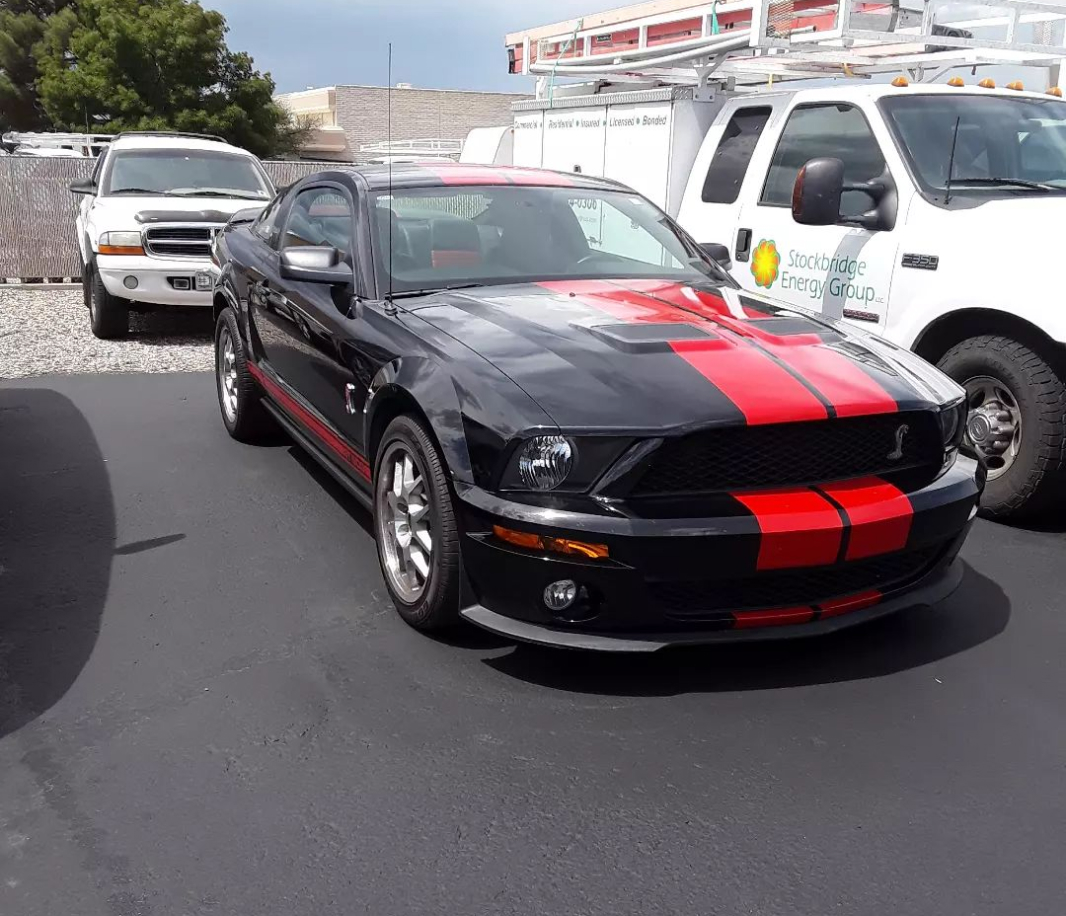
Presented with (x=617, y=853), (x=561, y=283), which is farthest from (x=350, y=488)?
(x=617, y=853)

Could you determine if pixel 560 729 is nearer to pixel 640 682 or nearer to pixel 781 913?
pixel 640 682

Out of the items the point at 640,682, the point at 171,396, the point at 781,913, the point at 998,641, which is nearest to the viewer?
the point at 781,913

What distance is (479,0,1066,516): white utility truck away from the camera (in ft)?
15.7

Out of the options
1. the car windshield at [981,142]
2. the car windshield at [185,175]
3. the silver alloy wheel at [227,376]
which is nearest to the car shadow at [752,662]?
the car windshield at [981,142]

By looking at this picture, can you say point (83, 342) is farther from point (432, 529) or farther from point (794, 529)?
point (794, 529)

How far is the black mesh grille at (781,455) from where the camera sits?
3.15 metres

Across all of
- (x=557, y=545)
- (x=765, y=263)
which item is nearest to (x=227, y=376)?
(x=765, y=263)

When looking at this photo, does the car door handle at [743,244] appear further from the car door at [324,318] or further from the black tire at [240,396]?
the black tire at [240,396]

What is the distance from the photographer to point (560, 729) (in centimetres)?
318

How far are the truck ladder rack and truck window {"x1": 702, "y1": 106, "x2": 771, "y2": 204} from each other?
385 millimetres

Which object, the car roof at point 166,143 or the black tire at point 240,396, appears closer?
the black tire at point 240,396

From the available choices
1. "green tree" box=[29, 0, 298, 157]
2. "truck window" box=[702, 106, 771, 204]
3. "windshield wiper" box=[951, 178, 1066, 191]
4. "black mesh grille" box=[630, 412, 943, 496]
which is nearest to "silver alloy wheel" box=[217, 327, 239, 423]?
"truck window" box=[702, 106, 771, 204]

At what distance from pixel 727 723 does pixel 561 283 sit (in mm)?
1980

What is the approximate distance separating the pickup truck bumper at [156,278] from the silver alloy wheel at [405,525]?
19.4 ft
